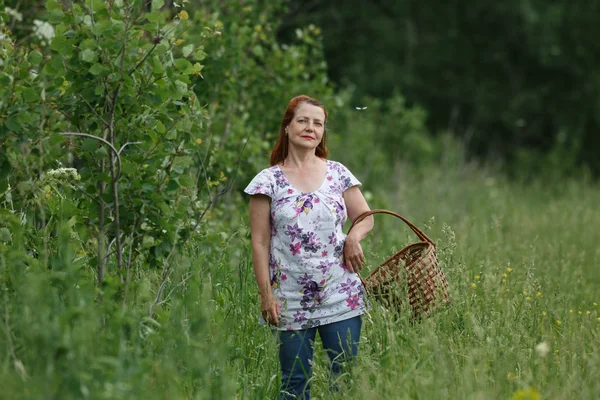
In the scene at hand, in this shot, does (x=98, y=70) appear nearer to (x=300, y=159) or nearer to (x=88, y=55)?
(x=88, y=55)

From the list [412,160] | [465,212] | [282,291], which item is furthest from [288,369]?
[412,160]

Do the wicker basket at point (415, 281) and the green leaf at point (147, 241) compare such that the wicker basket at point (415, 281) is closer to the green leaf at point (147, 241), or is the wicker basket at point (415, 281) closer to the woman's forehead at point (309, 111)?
the woman's forehead at point (309, 111)

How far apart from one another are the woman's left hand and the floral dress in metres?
0.03

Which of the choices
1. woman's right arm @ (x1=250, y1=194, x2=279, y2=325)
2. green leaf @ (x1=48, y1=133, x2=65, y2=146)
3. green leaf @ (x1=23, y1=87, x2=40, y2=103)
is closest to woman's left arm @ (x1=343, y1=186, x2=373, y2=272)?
woman's right arm @ (x1=250, y1=194, x2=279, y2=325)

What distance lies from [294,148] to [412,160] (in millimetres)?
11672

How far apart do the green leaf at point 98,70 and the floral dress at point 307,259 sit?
2.56ft

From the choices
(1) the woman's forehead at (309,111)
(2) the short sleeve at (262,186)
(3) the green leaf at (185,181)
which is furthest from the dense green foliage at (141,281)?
(1) the woman's forehead at (309,111)

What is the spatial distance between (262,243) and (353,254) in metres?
0.41

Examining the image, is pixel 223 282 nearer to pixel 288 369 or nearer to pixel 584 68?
pixel 288 369

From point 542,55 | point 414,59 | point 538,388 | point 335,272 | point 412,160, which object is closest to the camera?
point 538,388

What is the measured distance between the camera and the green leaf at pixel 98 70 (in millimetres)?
3430

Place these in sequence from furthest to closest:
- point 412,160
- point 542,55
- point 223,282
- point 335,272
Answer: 1. point 542,55
2. point 412,160
3. point 223,282
4. point 335,272

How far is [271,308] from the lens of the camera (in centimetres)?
366

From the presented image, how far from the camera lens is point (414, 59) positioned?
21.4m
